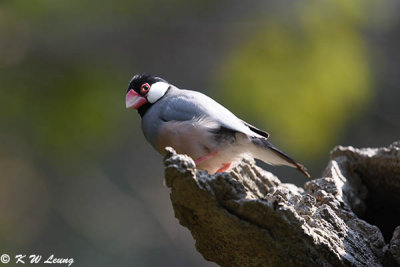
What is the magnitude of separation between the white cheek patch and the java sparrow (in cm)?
9

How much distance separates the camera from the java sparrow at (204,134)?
2.66 m

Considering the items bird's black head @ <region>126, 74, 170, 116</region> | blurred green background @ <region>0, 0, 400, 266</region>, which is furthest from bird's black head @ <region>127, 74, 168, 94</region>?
blurred green background @ <region>0, 0, 400, 266</region>

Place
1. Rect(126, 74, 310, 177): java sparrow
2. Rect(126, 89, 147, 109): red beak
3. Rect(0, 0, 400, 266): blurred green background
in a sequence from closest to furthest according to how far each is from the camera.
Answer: Rect(126, 74, 310, 177): java sparrow, Rect(126, 89, 147, 109): red beak, Rect(0, 0, 400, 266): blurred green background

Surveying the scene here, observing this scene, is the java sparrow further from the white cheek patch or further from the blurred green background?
the blurred green background

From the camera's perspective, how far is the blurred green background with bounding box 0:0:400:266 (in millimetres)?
4676

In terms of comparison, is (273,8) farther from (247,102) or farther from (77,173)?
(77,173)

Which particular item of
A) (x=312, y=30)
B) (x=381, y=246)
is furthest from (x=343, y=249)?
(x=312, y=30)

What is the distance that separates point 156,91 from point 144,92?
7 cm

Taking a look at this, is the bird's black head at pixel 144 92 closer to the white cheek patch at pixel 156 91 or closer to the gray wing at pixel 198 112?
the white cheek patch at pixel 156 91

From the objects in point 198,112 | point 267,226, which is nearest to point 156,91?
point 198,112

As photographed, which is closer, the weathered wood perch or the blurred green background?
the weathered wood perch

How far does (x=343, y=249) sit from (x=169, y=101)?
3.86 ft

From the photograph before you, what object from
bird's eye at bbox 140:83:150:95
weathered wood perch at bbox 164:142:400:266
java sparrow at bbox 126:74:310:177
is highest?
bird's eye at bbox 140:83:150:95

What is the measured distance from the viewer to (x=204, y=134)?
265 centimetres
